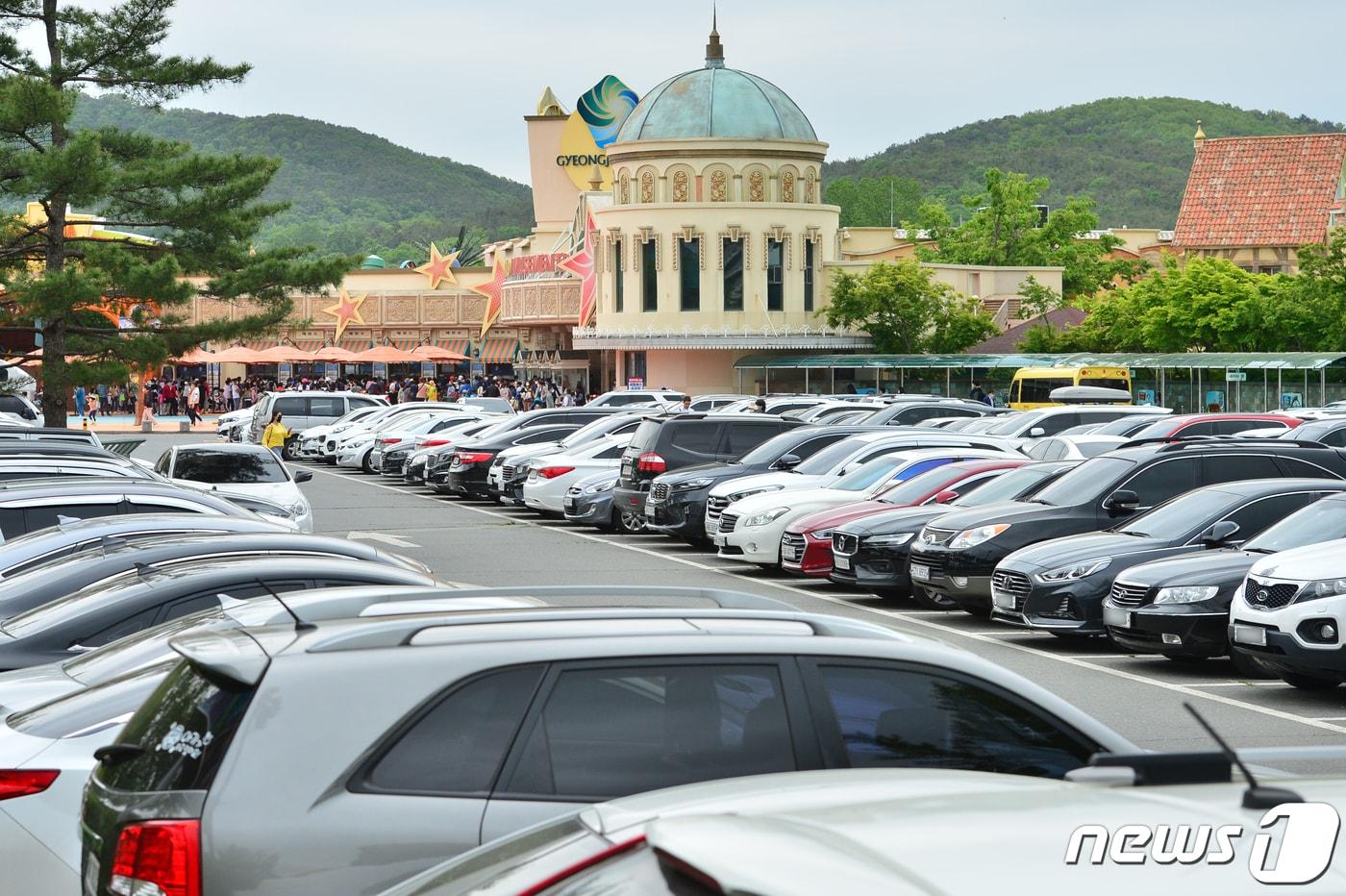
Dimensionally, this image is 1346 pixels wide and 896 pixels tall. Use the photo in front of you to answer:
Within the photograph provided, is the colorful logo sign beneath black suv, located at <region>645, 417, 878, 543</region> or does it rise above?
above

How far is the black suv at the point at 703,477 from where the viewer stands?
77.8ft

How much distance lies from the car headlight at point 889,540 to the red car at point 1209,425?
26.0 ft

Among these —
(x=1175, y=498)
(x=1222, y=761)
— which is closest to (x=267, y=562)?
(x=1222, y=761)

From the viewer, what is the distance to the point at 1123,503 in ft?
54.7

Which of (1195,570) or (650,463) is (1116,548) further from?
(650,463)

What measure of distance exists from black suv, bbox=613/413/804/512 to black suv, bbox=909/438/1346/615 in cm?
812

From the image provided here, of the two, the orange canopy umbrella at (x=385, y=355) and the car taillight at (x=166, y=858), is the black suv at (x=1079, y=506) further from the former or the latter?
the orange canopy umbrella at (x=385, y=355)

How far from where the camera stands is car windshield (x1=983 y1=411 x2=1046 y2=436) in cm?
3007

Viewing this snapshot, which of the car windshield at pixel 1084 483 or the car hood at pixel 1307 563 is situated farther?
the car windshield at pixel 1084 483

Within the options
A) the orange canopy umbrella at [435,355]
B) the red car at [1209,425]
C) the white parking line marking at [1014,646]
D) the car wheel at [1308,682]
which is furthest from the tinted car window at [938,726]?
the orange canopy umbrella at [435,355]

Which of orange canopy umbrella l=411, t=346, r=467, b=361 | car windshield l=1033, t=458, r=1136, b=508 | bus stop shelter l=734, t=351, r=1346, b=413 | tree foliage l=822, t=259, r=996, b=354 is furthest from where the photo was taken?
orange canopy umbrella l=411, t=346, r=467, b=361

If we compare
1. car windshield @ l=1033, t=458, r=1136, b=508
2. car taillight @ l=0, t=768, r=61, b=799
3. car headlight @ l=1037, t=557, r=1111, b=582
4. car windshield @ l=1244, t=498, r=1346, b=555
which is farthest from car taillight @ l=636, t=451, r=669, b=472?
car taillight @ l=0, t=768, r=61, b=799

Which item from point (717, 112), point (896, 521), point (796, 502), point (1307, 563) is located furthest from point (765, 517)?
point (717, 112)

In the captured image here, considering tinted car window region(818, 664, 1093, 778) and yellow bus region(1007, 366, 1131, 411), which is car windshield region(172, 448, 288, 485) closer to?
tinted car window region(818, 664, 1093, 778)
